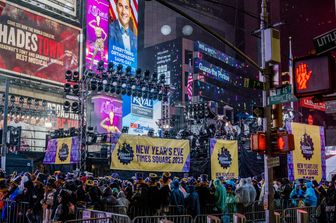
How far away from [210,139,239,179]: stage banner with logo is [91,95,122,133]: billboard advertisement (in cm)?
2723

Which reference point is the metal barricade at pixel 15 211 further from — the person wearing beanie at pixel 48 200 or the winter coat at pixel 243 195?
the winter coat at pixel 243 195

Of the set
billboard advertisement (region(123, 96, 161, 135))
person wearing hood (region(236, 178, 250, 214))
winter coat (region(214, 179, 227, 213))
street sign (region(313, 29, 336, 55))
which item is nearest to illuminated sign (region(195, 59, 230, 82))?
billboard advertisement (region(123, 96, 161, 135))

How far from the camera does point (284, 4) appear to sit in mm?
68438

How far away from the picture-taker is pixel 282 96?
11211 millimetres

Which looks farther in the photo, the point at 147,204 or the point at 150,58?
the point at 150,58

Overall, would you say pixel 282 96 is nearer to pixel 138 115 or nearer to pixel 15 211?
pixel 15 211

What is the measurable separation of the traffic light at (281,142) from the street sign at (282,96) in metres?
0.82

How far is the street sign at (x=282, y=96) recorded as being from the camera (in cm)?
1105

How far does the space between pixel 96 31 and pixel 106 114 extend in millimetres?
9362

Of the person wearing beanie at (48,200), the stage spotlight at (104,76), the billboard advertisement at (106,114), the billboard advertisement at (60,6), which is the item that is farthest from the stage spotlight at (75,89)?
the billboard advertisement at (106,114)

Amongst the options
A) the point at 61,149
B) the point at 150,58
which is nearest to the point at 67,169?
the point at 61,149

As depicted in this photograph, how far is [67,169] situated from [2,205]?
9.80 metres

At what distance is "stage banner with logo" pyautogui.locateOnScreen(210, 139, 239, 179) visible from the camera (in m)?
21.5

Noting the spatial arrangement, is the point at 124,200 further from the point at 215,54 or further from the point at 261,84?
the point at 215,54
